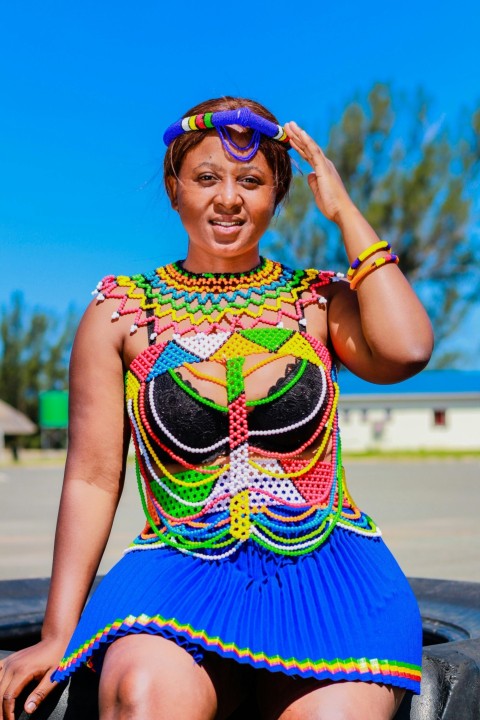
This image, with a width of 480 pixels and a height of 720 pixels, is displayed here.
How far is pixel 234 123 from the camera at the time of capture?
2174mm

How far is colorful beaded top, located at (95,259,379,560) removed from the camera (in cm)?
190

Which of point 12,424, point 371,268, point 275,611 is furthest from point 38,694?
point 12,424

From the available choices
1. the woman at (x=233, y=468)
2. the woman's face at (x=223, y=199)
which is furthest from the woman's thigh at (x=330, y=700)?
the woman's face at (x=223, y=199)

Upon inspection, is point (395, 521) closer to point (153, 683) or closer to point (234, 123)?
point (234, 123)

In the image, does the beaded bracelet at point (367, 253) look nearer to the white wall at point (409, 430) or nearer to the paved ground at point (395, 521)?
the paved ground at point (395, 521)

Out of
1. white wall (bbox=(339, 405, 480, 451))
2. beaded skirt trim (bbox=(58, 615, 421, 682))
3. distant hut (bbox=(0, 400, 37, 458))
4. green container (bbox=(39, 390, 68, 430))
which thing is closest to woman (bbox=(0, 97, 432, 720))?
beaded skirt trim (bbox=(58, 615, 421, 682))

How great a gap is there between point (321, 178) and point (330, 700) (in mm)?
1168

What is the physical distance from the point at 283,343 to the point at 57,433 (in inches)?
1942

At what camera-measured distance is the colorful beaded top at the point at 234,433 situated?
6.25 ft

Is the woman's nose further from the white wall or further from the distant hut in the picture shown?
the distant hut

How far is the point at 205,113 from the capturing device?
7.20ft

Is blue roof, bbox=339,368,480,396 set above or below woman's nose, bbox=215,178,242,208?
above

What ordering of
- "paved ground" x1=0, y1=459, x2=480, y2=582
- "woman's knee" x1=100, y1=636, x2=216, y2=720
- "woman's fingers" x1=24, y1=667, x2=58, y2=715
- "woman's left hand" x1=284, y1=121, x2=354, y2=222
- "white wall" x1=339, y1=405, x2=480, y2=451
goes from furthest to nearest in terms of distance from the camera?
"white wall" x1=339, y1=405, x2=480, y2=451 → "paved ground" x1=0, y1=459, x2=480, y2=582 → "woman's left hand" x1=284, y1=121, x2=354, y2=222 → "woman's fingers" x1=24, y1=667, x2=58, y2=715 → "woman's knee" x1=100, y1=636, x2=216, y2=720

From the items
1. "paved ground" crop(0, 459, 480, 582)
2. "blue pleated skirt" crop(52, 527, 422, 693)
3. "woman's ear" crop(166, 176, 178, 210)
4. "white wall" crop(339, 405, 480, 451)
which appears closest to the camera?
"blue pleated skirt" crop(52, 527, 422, 693)
